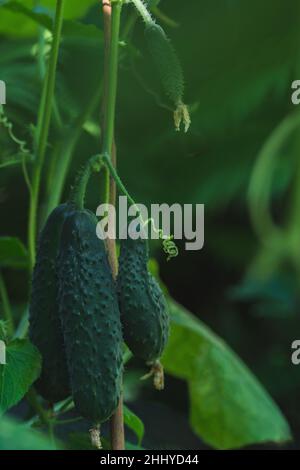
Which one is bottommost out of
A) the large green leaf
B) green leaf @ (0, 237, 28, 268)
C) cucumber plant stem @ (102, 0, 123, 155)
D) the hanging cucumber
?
the hanging cucumber

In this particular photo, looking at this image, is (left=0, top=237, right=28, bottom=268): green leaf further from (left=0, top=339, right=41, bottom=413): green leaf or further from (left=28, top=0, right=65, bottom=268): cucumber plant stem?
(left=0, top=339, right=41, bottom=413): green leaf

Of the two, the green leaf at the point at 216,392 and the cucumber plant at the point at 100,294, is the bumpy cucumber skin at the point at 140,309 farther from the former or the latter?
the green leaf at the point at 216,392

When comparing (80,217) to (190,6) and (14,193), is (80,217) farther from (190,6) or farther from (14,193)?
(190,6)

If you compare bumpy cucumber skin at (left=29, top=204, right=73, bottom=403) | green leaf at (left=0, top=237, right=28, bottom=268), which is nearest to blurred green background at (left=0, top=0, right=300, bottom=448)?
green leaf at (left=0, top=237, right=28, bottom=268)

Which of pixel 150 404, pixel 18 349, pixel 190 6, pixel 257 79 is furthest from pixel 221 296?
pixel 18 349

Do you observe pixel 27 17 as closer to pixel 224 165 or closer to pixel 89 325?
pixel 89 325

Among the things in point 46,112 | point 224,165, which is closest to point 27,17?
point 46,112

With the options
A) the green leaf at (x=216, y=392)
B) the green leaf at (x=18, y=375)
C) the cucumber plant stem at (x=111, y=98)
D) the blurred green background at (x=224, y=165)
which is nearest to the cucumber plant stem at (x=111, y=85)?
the cucumber plant stem at (x=111, y=98)
